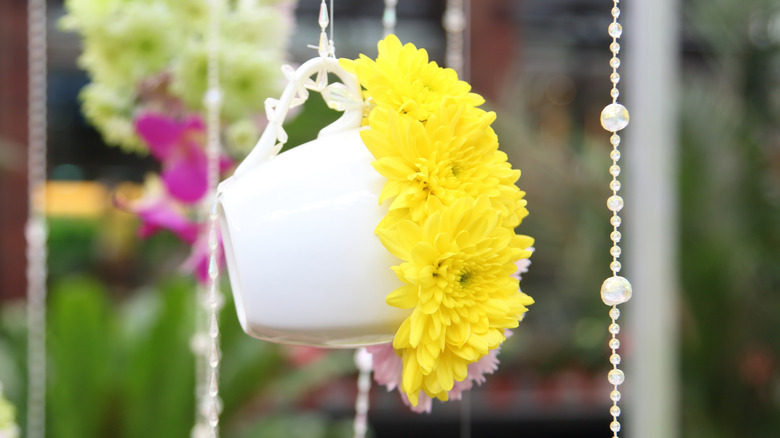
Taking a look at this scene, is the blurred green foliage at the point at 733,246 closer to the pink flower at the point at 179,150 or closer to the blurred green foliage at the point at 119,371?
the blurred green foliage at the point at 119,371

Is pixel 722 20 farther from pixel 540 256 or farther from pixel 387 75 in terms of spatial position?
pixel 387 75

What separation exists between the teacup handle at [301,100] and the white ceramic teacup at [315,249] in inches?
1.0

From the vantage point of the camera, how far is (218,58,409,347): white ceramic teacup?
34 cm

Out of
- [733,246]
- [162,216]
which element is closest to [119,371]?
[162,216]

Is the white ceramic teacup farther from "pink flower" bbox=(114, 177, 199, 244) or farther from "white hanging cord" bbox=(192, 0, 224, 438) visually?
"pink flower" bbox=(114, 177, 199, 244)

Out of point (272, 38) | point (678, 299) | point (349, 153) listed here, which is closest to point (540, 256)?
point (678, 299)

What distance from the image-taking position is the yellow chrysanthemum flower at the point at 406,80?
35 cm

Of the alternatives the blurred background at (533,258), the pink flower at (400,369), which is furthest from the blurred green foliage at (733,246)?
the pink flower at (400,369)

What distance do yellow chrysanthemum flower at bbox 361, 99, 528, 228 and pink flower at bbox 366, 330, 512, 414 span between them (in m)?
0.09


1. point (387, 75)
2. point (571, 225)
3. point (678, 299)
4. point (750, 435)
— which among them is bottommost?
point (750, 435)

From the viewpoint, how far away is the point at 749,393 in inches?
81.7

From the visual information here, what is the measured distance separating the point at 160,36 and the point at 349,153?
16.6 inches

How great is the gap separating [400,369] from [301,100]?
0.15 m

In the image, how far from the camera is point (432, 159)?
33cm
